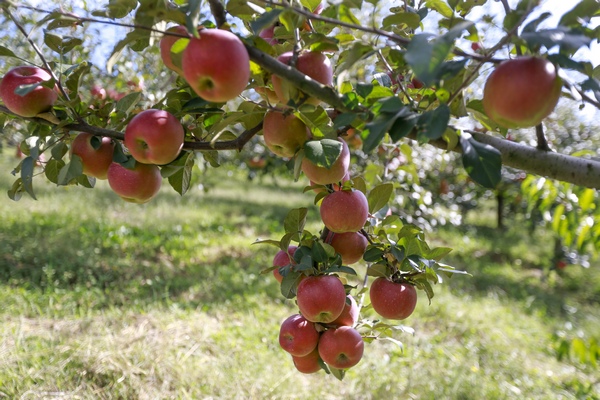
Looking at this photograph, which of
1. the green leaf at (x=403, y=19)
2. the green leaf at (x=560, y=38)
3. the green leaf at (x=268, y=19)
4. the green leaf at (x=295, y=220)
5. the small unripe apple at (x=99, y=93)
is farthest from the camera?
the small unripe apple at (x=99, y=93)

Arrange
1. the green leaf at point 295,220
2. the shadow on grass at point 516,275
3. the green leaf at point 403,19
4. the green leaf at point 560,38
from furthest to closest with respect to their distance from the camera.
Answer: the shadow on grass at point 516,275
the green leaf at point 295,220
the green leaf at point 403,19
the green leaf at point 560,38

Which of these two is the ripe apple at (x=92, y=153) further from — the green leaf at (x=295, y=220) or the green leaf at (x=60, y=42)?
the green leaf at (x=295, y=220)

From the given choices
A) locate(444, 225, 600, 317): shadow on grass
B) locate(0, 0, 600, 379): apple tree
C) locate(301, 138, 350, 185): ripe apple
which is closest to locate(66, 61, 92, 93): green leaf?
locate(0, 0, 600, 379): apple tree

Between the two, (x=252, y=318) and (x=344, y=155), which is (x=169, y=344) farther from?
(x=344, y=155)

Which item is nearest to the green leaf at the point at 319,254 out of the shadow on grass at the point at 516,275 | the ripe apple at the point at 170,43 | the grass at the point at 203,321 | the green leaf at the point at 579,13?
the ripe apple at the point at 170,43

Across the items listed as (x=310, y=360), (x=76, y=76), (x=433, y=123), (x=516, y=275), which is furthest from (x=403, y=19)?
(x=516, y=275)

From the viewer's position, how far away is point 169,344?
178cm

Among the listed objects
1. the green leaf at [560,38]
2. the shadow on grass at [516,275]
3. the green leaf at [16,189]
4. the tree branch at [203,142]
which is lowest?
the shadow on grass at [516,275]

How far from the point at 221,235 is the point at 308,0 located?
329cm

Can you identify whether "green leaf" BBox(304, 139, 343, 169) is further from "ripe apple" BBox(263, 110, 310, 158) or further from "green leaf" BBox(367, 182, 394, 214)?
"green leaf" BBox(367, 182, 394, 214)

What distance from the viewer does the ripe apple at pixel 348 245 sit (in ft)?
2.85

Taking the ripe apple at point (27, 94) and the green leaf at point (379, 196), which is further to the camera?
the green leaf at point (379, 196)

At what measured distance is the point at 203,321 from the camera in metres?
2.15

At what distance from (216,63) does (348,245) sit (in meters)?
0.48
